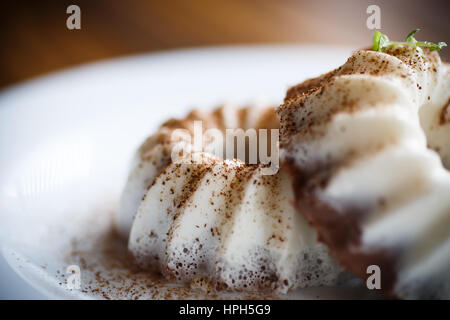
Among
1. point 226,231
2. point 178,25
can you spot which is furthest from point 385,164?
point 178,25

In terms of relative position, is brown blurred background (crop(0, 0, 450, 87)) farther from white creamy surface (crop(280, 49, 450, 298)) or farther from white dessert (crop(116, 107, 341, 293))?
white creamy surface (crop(280, 49, 450, 298))

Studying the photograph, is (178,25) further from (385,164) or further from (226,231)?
(385,164)

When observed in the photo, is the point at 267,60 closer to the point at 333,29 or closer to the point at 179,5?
the point at 333,29

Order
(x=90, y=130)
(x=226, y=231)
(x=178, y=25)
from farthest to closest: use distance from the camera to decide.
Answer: (x=178, y=25) → (x=90, y=130) → (x=226, y=231)

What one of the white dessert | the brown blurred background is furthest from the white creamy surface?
the brown blurred background

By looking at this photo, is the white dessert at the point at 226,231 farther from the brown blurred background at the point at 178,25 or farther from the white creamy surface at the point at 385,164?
the brown blurred background at the point at 178,25

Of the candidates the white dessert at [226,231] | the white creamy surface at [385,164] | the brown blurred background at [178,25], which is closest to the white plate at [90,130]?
the white dessert at [226,231]
